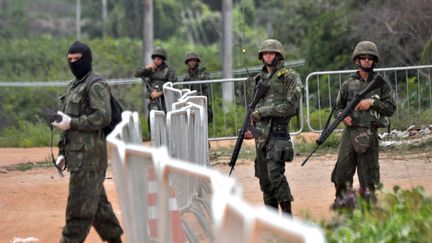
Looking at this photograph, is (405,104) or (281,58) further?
(405,104)

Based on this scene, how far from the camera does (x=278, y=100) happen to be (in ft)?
34.1

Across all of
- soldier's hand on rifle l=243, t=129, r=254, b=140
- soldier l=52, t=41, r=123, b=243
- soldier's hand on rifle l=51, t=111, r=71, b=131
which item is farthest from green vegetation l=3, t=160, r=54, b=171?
soldier's hand on rifle l=51, t=111, r=71, b=131

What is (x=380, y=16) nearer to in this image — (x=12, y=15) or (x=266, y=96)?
(x=266, y=96)

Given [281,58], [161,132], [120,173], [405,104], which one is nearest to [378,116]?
[281,58]

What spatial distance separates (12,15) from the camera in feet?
170

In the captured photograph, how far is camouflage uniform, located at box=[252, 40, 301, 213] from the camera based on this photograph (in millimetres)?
10258

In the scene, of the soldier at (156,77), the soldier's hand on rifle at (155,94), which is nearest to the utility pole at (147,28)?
the soldier at (156,77)

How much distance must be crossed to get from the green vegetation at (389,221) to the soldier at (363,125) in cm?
310

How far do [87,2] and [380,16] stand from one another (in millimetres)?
33122

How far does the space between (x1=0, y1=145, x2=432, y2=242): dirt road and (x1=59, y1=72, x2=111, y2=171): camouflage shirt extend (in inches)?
79.5

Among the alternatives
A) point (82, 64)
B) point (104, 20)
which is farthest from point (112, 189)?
point (104, 20)

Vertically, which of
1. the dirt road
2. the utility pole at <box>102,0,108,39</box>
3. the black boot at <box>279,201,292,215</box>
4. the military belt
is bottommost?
the dirt road

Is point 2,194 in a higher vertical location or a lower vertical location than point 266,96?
lower

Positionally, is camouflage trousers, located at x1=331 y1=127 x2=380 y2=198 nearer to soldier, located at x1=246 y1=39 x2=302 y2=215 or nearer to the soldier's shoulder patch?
soldier, located at x1=246 y1=39 x2=302 y2=215
